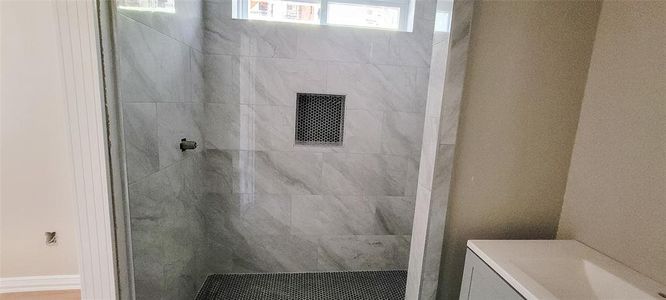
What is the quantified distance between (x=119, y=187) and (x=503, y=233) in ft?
5.30

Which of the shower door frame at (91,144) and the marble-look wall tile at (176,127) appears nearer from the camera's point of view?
the shower door frame at (91,144)

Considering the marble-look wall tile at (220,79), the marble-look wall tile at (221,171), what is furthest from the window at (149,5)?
the marble-look wall tile at (221,171)

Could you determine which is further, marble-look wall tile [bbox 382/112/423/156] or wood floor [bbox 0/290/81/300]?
marble-look wall tile [bbox 382/112/423/156]

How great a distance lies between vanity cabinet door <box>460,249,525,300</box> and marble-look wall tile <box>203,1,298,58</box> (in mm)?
1684

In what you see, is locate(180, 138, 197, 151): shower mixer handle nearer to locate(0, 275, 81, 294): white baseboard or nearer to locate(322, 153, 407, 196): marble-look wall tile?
locate(322, 153, 407, 196): marble-look wall tile

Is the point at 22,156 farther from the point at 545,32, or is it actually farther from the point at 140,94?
the point at 545,32

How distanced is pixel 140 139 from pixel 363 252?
5.99 ft

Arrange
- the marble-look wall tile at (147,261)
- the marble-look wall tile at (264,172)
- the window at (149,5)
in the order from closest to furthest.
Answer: the window at (149,5)
the marble-look wall tile at (147,261)
the marble-look wall tile at (264,172)

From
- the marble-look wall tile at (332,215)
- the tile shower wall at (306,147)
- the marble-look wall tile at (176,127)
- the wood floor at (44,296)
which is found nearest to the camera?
the marble-look wall tile at (176,127)

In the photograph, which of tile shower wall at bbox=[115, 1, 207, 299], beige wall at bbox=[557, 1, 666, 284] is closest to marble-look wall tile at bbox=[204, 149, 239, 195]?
tile shower wall at bbox=[115, 1, 207, 299]

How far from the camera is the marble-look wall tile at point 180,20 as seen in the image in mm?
1171

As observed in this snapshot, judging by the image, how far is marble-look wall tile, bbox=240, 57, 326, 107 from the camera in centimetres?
199

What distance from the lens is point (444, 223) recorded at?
120 cm

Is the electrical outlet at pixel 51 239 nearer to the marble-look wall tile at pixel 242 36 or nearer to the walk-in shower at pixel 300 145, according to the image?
the walk-in shower at pixel 300 145
